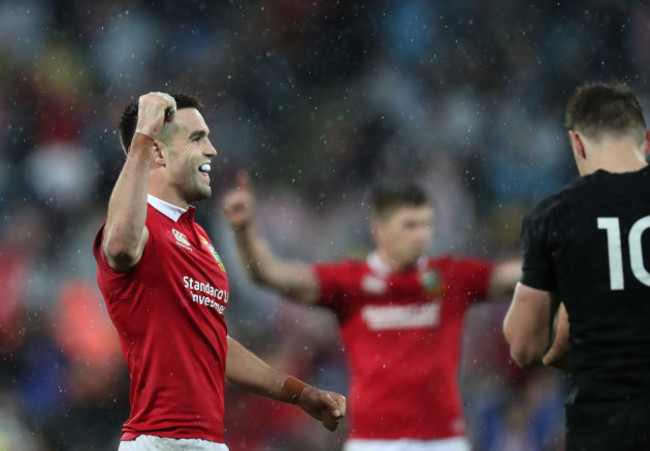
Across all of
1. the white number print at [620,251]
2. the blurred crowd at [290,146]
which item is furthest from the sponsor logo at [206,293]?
the blurred crowd at [290,146]

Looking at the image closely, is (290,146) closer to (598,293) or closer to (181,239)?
(181,239)

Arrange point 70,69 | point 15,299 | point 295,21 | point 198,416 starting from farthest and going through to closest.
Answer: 1. point 295,21
2. point 70,69
3. point 15,299
4. point 198,416

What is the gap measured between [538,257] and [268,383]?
0.90 metres

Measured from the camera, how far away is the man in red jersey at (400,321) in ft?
13.2

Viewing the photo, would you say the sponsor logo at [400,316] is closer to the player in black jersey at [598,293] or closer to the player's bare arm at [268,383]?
the player's bare arm at [268,383]

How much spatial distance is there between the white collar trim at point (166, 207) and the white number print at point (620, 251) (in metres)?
1.16

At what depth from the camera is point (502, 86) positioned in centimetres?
755

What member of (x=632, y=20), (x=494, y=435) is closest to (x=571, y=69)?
(x=632, y=20)

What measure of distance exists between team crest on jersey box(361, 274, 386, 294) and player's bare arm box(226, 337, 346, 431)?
151cm

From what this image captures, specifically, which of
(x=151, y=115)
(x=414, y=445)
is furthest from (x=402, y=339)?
(x=151, y=115)

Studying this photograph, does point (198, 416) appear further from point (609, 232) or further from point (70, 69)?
point (70, 69)

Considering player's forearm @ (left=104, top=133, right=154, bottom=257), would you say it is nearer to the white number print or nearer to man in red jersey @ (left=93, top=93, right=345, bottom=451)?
man in red jersey @ (left=93, top=93, right=345, bottom=451)

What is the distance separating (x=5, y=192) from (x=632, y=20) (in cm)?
508

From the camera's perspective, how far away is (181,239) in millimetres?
2537
